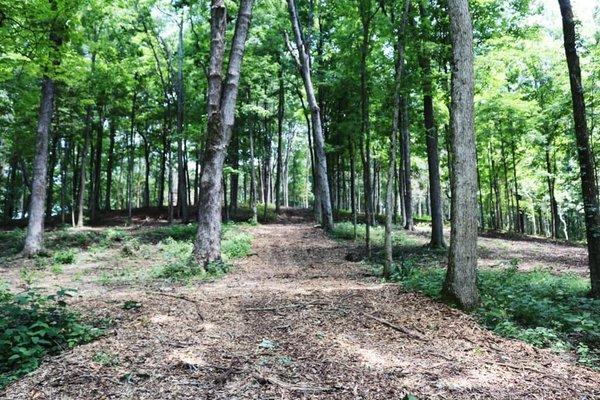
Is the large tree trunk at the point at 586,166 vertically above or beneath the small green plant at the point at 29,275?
above

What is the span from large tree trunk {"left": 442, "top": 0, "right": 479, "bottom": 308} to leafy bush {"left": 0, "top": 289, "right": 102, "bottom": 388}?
17.0 ft

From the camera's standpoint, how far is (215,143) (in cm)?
1007

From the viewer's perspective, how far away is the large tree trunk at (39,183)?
1344cm

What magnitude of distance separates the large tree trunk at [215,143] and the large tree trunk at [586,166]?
7610 millimetres

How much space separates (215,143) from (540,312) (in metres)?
7.75

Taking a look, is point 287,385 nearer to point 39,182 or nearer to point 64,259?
point 64,259

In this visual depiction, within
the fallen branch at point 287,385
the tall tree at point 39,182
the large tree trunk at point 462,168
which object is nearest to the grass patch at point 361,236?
the large tree trunk at point 462,168

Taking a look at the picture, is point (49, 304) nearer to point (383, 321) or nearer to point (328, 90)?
point (383, 321)

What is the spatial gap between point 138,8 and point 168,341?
23503mm

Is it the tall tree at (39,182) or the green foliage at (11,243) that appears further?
the green foliage at (11,243)

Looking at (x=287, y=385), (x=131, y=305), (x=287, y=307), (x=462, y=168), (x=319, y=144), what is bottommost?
(x=287, y=385)

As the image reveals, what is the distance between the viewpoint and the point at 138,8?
74.8 ft

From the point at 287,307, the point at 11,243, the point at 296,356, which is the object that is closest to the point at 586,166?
the point at 287,307

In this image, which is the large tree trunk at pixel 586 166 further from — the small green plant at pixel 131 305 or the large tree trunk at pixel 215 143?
the small green plant at pixel 131 305
